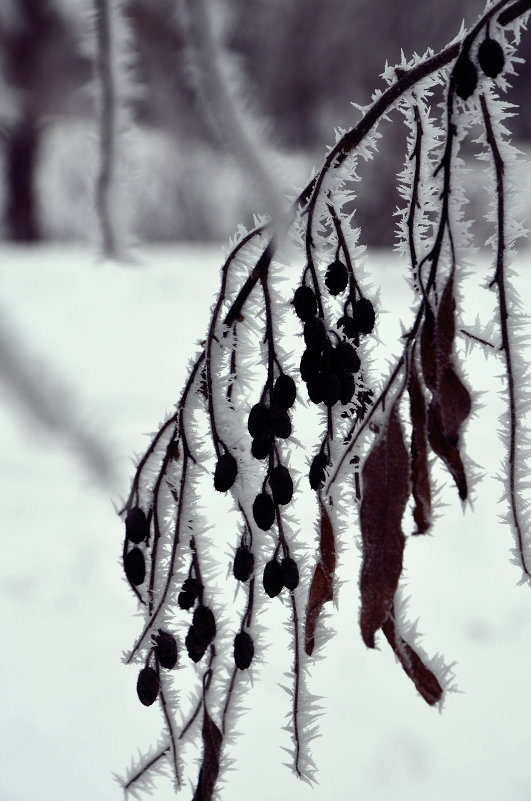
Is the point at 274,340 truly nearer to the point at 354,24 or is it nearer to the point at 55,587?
the point at 55,587

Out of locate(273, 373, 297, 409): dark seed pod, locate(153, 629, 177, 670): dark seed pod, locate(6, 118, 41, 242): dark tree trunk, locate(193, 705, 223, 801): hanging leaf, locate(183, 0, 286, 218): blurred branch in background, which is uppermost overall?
locate(6, 118, 41, 242): dark tree trunk

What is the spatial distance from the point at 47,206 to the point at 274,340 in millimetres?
4940

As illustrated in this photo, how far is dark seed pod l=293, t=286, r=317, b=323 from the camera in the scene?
45cm

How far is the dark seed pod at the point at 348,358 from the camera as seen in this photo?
449mm

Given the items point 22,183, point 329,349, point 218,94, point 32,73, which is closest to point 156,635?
point 329,349

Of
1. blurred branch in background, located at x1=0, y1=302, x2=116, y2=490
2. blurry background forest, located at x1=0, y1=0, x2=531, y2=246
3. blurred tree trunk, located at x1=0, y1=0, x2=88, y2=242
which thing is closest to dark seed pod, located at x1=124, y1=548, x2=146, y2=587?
blurred branch in background, located at x1=0, y1=302, x2=116, y2=490

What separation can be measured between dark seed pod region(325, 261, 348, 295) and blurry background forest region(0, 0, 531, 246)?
8.09 ft

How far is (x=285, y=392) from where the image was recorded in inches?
18.1

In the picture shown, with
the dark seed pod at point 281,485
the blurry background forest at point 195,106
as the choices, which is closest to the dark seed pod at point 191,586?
the dark seed pod at point 281,485

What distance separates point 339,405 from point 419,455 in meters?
0.09

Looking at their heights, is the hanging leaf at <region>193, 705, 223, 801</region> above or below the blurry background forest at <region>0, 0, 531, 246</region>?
below

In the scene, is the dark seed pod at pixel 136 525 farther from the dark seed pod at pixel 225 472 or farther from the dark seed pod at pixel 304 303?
the dark seed pod at pixel 304 303

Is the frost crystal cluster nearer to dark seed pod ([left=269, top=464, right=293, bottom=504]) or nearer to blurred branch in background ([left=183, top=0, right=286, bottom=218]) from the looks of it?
dark seed pod ([left=269, top=464, right=293, bottom=504])

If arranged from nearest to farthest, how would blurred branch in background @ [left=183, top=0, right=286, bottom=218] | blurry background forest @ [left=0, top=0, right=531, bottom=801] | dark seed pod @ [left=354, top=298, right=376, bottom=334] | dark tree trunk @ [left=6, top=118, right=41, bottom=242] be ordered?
dark seed pod @ [left=354, top=298, right=376, bottom=334], blurred branch in background @ [left=183, top=0, right=286, bottom=218], blurry background forest @ [left=0, top=0, right=531, bottom=801], dark tree trunk @ [left=6, top=118, right=41, bottom=242]
